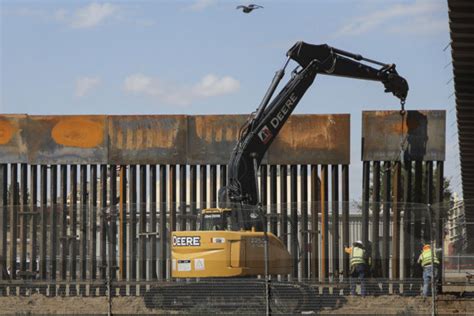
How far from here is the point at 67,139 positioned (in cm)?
3036

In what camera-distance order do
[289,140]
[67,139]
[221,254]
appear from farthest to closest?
1. [67,139]
2. [289,140]
3. [221,254]

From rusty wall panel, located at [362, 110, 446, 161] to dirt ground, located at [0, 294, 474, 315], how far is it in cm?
563

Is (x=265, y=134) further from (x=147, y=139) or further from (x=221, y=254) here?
(x=221, y=254)

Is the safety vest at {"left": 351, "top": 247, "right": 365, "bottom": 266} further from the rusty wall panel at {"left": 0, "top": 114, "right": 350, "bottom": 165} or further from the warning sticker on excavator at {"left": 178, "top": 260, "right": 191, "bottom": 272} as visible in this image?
the warning sticker on excavator at {"left": 178, "top": 260, "right": 191, "bottom": 272}

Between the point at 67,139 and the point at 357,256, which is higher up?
the point at 67,139

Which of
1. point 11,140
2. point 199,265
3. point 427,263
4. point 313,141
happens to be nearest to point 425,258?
point 427,263

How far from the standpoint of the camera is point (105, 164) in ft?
99.6

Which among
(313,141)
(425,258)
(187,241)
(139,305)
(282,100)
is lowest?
(139,305)

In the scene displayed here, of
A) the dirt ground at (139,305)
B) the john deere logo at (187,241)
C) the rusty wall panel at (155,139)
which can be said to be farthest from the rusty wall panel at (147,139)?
the john deere logo at (187,241)

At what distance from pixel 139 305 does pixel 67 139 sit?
7.52 m

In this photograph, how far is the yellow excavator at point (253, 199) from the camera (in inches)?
936

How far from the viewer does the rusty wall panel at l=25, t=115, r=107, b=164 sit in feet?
99.0

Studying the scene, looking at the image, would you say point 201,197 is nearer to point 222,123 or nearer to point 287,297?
point 222,123

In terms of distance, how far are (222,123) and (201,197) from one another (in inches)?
89.5
